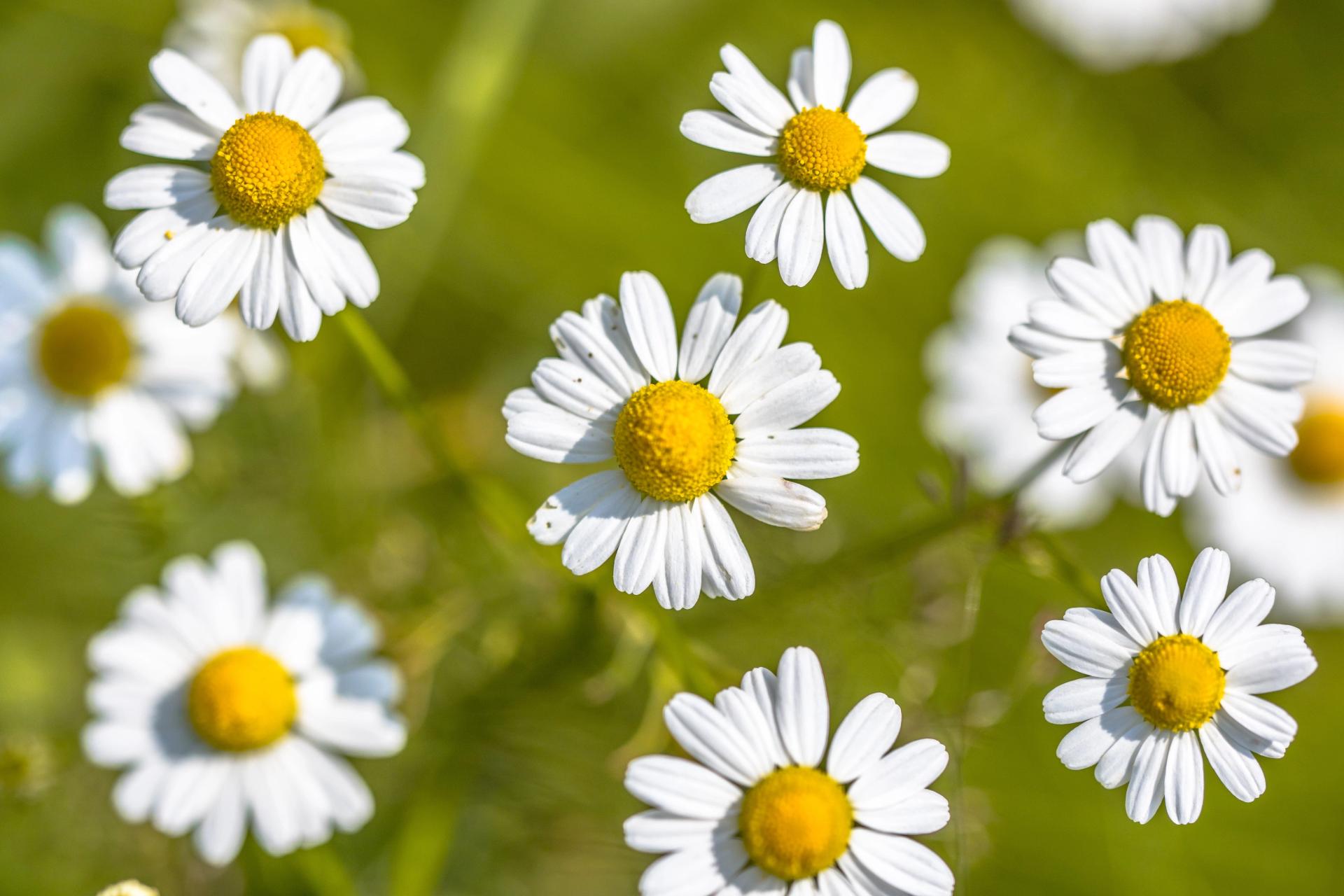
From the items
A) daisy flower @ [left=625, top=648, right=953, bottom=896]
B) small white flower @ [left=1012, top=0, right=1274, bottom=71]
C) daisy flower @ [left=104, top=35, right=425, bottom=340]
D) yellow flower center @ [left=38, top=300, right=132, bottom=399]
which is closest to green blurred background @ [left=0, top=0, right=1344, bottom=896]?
small white flower @ [left=1012, top=0, right=1274, bottom=71]

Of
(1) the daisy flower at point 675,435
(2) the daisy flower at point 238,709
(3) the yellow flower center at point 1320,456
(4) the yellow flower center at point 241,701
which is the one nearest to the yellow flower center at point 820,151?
(1) the daisy flower at point 675,435

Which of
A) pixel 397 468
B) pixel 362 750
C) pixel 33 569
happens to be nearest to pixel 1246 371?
pixel 362 750

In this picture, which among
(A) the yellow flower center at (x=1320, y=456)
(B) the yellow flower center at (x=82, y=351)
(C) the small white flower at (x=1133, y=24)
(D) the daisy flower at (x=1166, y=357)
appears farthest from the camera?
(C) the small white flower at (x=1133, y=24)

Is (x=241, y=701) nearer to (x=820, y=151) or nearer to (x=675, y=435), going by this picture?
(x=675, y=435)

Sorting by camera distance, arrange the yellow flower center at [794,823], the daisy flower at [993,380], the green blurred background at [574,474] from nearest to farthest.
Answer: the yellow flower center at [794,823]
the green blurred background at [574,474]
the daisy flower at [993,380]

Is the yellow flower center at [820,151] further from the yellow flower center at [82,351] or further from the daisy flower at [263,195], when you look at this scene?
the yellow flower center at [82,351]

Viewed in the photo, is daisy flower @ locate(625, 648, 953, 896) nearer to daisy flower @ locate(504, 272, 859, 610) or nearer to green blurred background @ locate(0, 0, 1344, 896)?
daisy flower @ locate(504, 272, 859, 610)

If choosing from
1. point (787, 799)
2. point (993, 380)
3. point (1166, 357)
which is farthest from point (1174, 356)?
point (993, 380)
